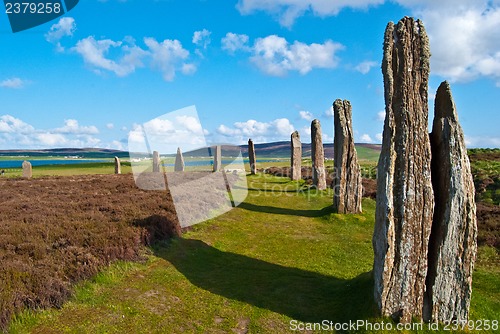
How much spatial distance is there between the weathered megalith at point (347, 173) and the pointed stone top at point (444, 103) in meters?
9.99

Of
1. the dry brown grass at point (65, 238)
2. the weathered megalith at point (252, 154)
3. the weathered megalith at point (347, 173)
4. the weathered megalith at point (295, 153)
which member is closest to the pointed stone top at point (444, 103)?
the weathered megalith at point (347, 173)

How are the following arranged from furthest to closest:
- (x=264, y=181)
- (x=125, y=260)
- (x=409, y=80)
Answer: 1. (x=264, y=181)
2. (x=125, y=260)
3. (x=409, y=80)

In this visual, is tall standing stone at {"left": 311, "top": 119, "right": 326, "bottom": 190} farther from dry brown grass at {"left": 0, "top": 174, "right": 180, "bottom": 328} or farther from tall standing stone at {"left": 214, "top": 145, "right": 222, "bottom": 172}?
tall standing stone at {"left": 214, "top": 145, "right": 222, "bottom": 172}

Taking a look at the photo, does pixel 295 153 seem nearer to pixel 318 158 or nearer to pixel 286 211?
pixel 318 158

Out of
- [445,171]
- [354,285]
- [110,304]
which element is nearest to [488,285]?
[354,285]

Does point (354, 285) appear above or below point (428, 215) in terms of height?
below

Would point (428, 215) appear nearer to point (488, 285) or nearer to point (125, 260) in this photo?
point (488, 285)

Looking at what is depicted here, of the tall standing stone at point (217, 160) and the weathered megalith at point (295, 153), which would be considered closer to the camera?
the weathered megalith at point (295, 153)

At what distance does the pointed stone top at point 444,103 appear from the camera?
909cm

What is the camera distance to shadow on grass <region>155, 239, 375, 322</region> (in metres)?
9.50

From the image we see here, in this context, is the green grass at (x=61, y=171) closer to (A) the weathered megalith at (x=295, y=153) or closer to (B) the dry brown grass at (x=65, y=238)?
(A) the weathered megalith at (x=295, y=153)

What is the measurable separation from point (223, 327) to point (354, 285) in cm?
411

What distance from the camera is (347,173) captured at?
20.3 m

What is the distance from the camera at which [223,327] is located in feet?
28.6
